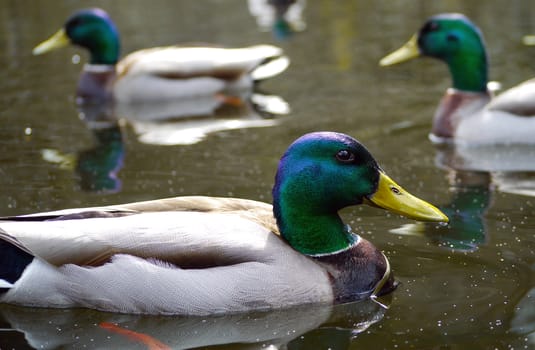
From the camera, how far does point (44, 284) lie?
5.13m

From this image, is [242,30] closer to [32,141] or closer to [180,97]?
[180,97]

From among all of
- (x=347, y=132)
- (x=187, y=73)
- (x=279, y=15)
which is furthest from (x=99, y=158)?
(x=279, y=15)

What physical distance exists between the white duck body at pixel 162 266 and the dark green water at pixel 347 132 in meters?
0.10

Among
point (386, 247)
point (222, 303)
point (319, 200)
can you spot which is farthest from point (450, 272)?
point (222, 303)

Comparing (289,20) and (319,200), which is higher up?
(319,200)

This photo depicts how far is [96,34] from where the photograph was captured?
11.6 m

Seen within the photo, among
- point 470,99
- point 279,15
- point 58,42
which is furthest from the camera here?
point 279,15

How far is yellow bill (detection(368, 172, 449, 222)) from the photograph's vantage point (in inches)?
205

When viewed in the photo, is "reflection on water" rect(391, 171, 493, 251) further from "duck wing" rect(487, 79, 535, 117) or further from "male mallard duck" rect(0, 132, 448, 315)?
"duck wing" rect(487, 79, 535, 117)

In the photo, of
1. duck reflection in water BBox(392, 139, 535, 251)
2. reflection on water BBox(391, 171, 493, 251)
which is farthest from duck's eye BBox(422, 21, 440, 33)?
reflection on water BBox(391, 171, 493, 251)

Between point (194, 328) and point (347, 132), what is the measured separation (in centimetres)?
430

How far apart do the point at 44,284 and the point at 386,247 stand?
1.98m

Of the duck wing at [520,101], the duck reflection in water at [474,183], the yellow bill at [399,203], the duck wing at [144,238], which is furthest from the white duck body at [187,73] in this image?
the yellow bill at [399,203]

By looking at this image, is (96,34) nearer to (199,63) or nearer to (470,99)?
(199,63)
